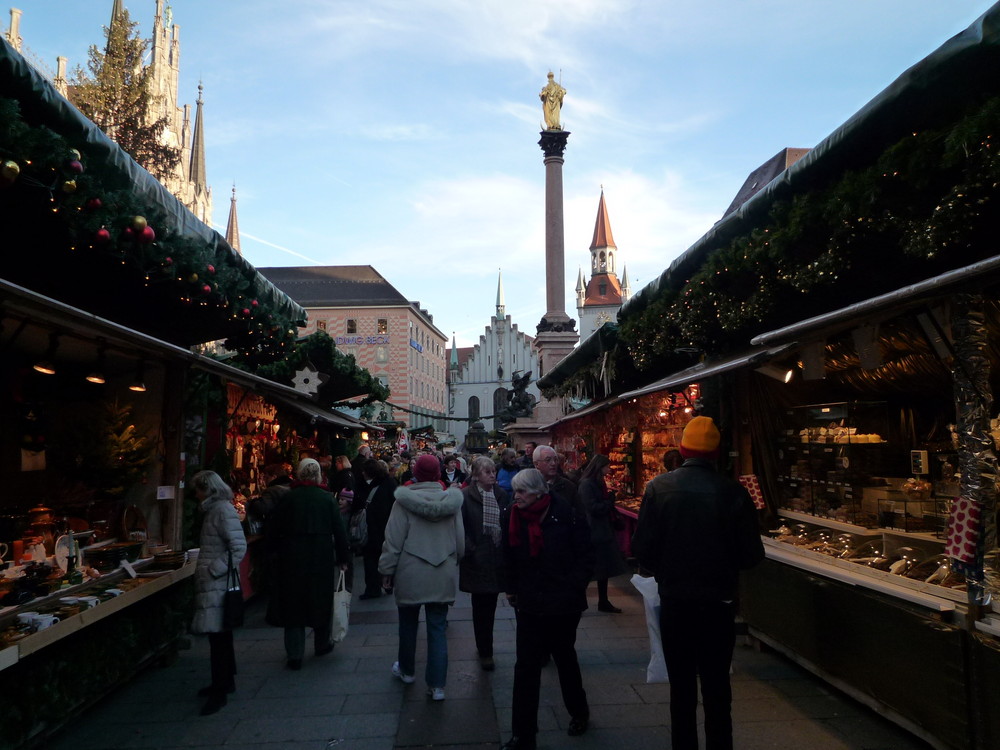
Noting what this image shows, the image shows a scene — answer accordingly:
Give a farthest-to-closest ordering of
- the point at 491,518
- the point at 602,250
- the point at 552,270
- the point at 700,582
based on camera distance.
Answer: the point at 602,250, the point at 552,270, the point at 491,518, the point at 700,582

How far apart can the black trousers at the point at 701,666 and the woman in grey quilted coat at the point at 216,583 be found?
303 centimetres

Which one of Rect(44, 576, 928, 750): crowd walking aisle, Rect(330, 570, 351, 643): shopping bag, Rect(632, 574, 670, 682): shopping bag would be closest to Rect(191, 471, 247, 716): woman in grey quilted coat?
Rect(44, 576, 928, 750): crowd walking aisle

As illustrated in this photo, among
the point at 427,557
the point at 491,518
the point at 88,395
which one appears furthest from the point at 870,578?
the point at 88,395

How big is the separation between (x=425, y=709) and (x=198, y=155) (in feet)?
213

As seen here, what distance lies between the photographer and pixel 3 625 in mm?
4172

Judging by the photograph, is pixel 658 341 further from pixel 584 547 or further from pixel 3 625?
pixel 3 625

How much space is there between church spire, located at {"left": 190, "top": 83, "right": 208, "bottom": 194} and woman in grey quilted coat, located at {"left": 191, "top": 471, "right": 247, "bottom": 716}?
192 ft

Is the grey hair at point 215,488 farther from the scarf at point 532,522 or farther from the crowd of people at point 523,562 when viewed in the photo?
the scarf at point 532,522

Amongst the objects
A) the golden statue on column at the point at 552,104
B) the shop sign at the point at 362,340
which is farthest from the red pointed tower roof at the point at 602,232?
the golden statue on column at the point at 552,104

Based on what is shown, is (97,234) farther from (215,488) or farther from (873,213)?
(873,213)

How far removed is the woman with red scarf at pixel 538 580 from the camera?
4094 mm

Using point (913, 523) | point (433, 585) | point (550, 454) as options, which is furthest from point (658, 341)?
point (433, 585)

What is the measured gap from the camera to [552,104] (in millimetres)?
28344

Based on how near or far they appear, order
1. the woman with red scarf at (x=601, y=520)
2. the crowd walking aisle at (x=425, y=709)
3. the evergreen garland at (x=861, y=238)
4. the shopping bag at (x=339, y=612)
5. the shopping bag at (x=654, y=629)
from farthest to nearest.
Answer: the woman with red scarf at (x=601, y=520), the shopping bag at (x=339, y=612), the shopping bag at (x=654, y=629), the crowd walking aisle at (x=425, y=709), the evergreen garland at (x=861, y=238)
